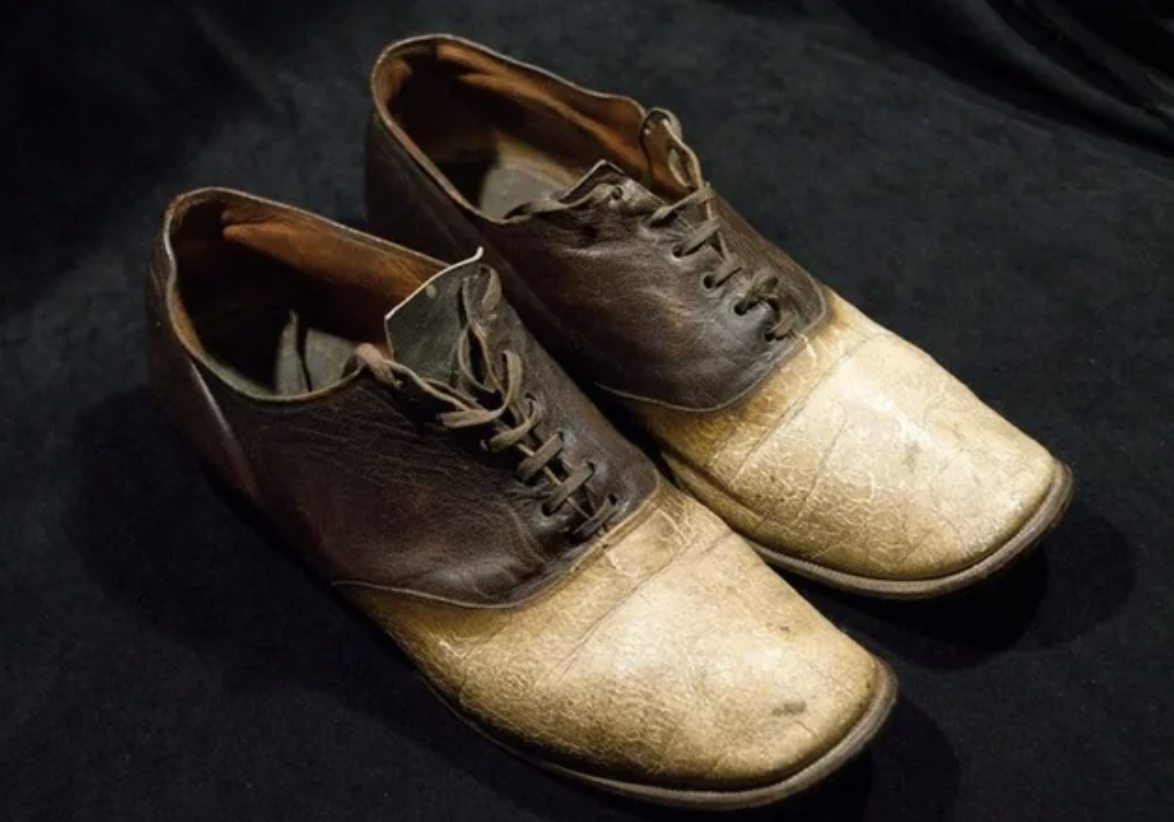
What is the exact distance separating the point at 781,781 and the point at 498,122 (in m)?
0.70

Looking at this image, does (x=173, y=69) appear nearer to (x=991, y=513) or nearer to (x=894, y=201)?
(x=894, y=201)

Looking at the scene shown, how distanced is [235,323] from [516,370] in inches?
12.7

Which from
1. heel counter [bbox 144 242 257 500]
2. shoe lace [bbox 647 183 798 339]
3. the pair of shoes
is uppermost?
shoe lace [bbox 647 183 798 339]

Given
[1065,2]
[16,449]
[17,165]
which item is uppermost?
[1065,2]

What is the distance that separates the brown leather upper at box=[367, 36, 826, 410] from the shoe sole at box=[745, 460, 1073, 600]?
0.16 m

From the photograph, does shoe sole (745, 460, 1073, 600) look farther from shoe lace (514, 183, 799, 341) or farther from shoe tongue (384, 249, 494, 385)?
shoe tongue (384, 249, 494, 385)

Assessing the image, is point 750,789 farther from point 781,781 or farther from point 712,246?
point 712,246

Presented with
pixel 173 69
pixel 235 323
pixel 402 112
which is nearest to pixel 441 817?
pixel 235 323

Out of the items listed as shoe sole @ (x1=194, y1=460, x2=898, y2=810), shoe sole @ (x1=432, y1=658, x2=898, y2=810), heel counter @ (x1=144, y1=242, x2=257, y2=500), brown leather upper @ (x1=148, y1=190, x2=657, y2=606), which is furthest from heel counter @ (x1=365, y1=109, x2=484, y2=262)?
shoe sole @ (x1=432, y1=658, x2=898, y2=810)

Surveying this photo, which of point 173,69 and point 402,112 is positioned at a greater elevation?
point 402,112

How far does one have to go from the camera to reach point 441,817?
1.05 m

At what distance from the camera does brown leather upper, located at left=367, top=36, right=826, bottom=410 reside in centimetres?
115

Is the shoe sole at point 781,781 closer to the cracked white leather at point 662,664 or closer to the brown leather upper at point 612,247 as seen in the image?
the cracked white leather at point 662,664

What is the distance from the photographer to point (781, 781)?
0.96 m
